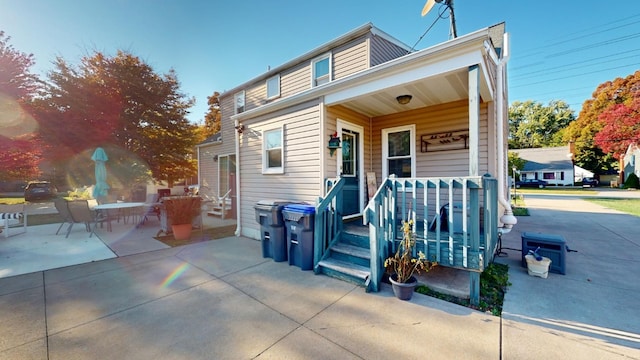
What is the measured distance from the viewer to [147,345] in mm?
2174

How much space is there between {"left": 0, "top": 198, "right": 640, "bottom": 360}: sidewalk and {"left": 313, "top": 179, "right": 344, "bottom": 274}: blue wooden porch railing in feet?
1.36

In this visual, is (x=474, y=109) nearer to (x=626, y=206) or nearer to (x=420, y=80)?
(x=420, y=80)

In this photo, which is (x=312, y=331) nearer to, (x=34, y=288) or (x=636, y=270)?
(x=34, y=288)

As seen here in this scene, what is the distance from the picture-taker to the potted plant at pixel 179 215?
233 inches

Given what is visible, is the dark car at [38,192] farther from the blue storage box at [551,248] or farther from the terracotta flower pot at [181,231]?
the blue storage box at [551,248]

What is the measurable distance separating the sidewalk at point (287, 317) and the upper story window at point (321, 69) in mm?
6058

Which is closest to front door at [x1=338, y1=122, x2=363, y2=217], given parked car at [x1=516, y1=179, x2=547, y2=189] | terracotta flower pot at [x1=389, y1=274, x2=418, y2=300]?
terracotta flower pot at [x1=389, y1=274, x2=418, y2=300]

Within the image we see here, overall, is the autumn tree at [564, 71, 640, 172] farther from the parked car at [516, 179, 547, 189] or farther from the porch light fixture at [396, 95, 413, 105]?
the porch light fixture at [396, 95, 413, 105]

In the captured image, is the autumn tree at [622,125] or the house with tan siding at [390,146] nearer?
the house with tan siding at [390,146]

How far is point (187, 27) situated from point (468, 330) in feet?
34.7

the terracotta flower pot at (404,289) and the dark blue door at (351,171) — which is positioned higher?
the dark blue door at (351,171)

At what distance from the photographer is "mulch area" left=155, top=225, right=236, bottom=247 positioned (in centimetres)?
576

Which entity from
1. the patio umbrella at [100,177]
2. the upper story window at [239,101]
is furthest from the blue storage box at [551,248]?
the upper story window at [239,101]

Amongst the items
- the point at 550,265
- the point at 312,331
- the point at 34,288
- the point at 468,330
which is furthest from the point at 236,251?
the point at 550,265
